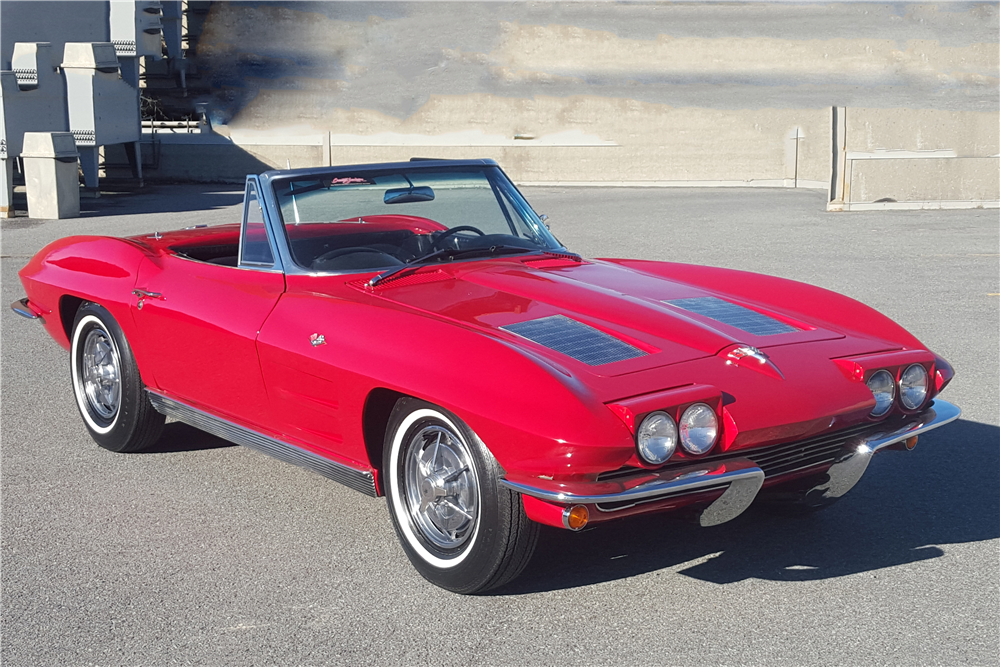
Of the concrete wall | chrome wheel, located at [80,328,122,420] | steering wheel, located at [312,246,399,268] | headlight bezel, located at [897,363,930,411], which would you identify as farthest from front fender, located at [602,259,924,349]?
the concrete wall

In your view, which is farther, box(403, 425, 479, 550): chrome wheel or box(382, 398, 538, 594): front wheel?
box(403, 425, 479, 550): chrome wheel

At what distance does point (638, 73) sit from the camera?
34.8m

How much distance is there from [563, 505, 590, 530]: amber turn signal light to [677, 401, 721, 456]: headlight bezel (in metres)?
0.37

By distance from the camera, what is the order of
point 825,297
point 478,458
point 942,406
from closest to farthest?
point 478,458
point 942,406
point 825,297

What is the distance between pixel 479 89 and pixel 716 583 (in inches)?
1229

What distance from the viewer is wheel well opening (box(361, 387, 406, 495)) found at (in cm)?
369

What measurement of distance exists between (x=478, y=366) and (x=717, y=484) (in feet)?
2.64

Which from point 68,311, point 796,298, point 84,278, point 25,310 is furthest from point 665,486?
point 25,310

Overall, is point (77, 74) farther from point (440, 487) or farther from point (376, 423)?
point (440, 487)

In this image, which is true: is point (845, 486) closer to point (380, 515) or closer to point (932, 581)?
point (932, 581)

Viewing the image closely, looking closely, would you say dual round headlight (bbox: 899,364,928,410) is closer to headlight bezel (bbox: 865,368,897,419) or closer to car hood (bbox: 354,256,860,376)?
headlight bezel (bbox: 865,368,897,419)

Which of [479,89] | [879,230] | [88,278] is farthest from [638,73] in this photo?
[88,278]

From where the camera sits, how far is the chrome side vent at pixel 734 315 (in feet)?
12.9

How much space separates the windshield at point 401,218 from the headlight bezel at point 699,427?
163cm
